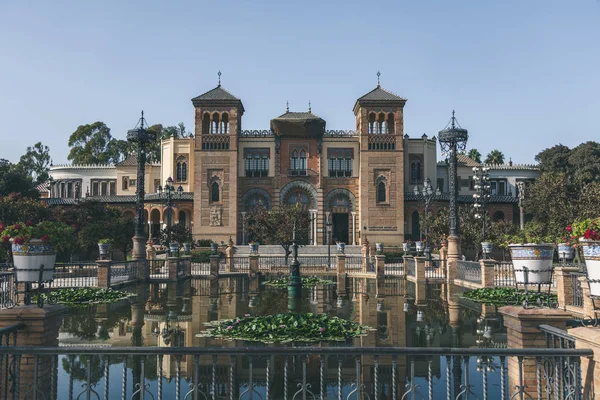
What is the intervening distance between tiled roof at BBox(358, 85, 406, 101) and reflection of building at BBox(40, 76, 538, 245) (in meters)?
0.10

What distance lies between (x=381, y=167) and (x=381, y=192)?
7.72ft

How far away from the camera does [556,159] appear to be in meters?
53.2

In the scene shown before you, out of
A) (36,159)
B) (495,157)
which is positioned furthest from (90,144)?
(495,157)

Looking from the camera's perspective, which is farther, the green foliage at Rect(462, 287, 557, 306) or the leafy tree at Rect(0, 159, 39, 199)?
the leafy tree at Rect(0, 159, 39, 199)

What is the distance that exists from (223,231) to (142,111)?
76.0ft

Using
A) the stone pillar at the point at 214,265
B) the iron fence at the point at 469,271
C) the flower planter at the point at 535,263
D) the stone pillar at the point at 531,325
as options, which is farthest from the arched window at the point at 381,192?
the stone pillar at the point at 531,325

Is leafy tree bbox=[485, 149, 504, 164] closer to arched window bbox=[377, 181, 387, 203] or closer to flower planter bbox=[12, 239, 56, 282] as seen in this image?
arched window bbox=[377, 181, 387, 203]

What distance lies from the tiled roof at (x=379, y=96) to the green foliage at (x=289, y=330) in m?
40.9

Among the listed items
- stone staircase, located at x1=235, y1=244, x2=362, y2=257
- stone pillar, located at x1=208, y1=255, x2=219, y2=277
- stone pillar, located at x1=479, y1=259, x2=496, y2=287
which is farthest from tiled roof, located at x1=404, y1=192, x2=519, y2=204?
stone pillar, located at x1=479, y1=259, x2=496, y2=287

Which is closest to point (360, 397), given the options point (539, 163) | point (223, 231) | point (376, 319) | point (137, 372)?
point (137, 372)

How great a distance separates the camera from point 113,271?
22.0 meters

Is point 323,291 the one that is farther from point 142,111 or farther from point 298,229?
point 298,229

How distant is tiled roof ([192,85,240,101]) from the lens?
1954 inches

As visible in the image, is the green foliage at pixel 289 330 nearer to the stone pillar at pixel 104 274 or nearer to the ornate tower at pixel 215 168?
the stone pillar at pixel 104 274
